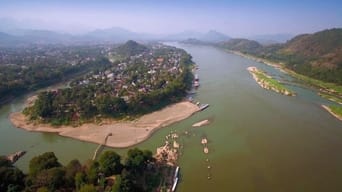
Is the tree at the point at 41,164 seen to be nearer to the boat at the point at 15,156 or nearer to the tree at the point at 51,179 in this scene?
the tree at the point at 51,179

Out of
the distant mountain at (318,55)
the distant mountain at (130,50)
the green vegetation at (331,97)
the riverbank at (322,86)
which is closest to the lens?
the green vegetation at (331,97)

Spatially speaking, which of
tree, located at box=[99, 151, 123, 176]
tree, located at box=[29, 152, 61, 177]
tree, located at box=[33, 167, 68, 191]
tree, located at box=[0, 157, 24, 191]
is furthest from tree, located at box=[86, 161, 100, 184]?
tree, located at box=[0, 157, 24, 191]

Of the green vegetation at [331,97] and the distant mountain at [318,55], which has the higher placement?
the distant mountain at [318,55]

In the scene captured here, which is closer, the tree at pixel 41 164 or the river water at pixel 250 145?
the tree at pixel 41 164

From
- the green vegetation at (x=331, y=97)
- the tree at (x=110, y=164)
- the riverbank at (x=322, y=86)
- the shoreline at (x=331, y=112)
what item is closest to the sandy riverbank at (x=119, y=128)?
the tree at (x=110, y=164)

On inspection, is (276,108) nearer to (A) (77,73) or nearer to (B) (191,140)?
(B) (191,140)

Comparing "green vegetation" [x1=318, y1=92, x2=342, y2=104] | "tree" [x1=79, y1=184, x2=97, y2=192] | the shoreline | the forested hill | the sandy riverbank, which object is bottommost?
the sandy riverbank

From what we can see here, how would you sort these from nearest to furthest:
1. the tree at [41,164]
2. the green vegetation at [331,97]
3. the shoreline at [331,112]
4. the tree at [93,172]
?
the tree at [93,172] < the tree at [41,164] < the shoreline at [331,112] < the green vegetation at [331,97]

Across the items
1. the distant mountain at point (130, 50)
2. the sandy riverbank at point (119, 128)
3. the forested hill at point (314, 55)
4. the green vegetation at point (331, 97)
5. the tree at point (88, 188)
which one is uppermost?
the forested hill at point (314, 55)

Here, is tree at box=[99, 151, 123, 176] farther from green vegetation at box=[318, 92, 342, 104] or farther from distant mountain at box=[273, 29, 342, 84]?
distant mountain at box=[273, 29, 342, 84]

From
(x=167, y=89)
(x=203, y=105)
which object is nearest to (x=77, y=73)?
(x=167, y=89)
